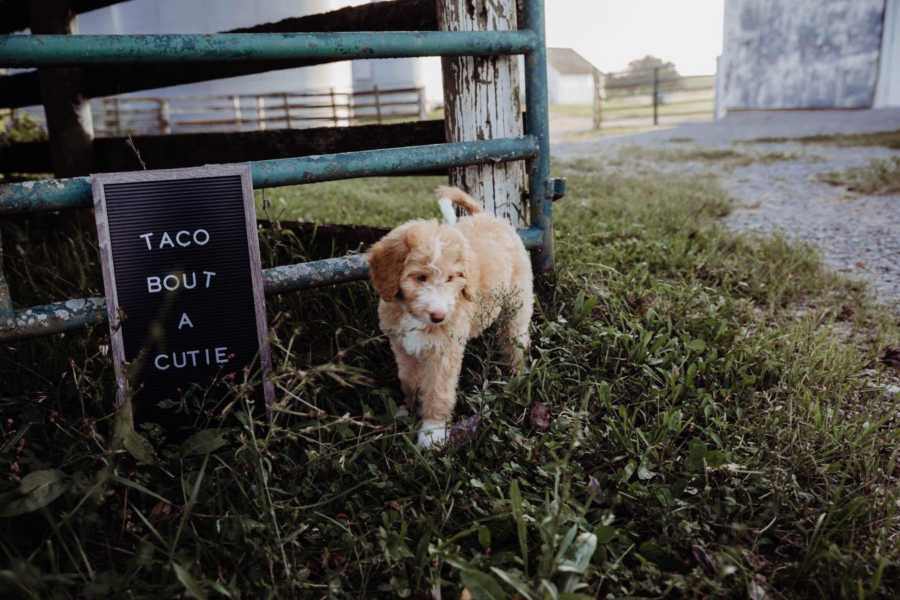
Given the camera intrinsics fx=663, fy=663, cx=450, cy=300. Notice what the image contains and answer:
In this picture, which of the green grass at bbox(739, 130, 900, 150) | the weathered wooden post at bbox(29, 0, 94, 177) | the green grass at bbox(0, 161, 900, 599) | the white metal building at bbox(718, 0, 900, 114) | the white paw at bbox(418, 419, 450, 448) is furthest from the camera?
the white metal building at bbox(718, 0, 900, 114)

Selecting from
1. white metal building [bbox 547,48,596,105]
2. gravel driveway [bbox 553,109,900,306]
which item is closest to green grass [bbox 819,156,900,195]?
gravel driveway [bbox 553,109,900,306]

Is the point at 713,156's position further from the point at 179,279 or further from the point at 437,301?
the point at 179,279

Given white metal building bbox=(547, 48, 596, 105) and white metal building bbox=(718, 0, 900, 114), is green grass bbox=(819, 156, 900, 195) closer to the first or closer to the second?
white metal building bbox=(718, 0, 900, 114)

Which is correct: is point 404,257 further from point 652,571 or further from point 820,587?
point 820,587

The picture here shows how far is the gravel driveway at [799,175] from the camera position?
471cm

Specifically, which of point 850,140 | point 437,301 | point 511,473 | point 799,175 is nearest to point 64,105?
point 437,301

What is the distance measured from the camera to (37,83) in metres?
4.64

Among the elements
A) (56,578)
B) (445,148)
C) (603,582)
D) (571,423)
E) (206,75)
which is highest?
(206,75)

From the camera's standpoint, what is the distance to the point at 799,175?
333 inches

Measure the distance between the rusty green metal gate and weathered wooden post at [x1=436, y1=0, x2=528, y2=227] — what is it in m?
0.10

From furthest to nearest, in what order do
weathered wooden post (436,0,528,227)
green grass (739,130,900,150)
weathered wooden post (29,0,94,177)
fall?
green grass (739,130,900,150) < weathered wooden post (29,0,94,177) < weathered wooden post (436,0,528,227)

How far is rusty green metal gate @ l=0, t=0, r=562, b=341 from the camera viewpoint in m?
2.10

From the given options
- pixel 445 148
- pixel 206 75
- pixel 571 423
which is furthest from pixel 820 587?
pixel 206 75

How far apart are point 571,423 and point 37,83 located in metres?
4.52
